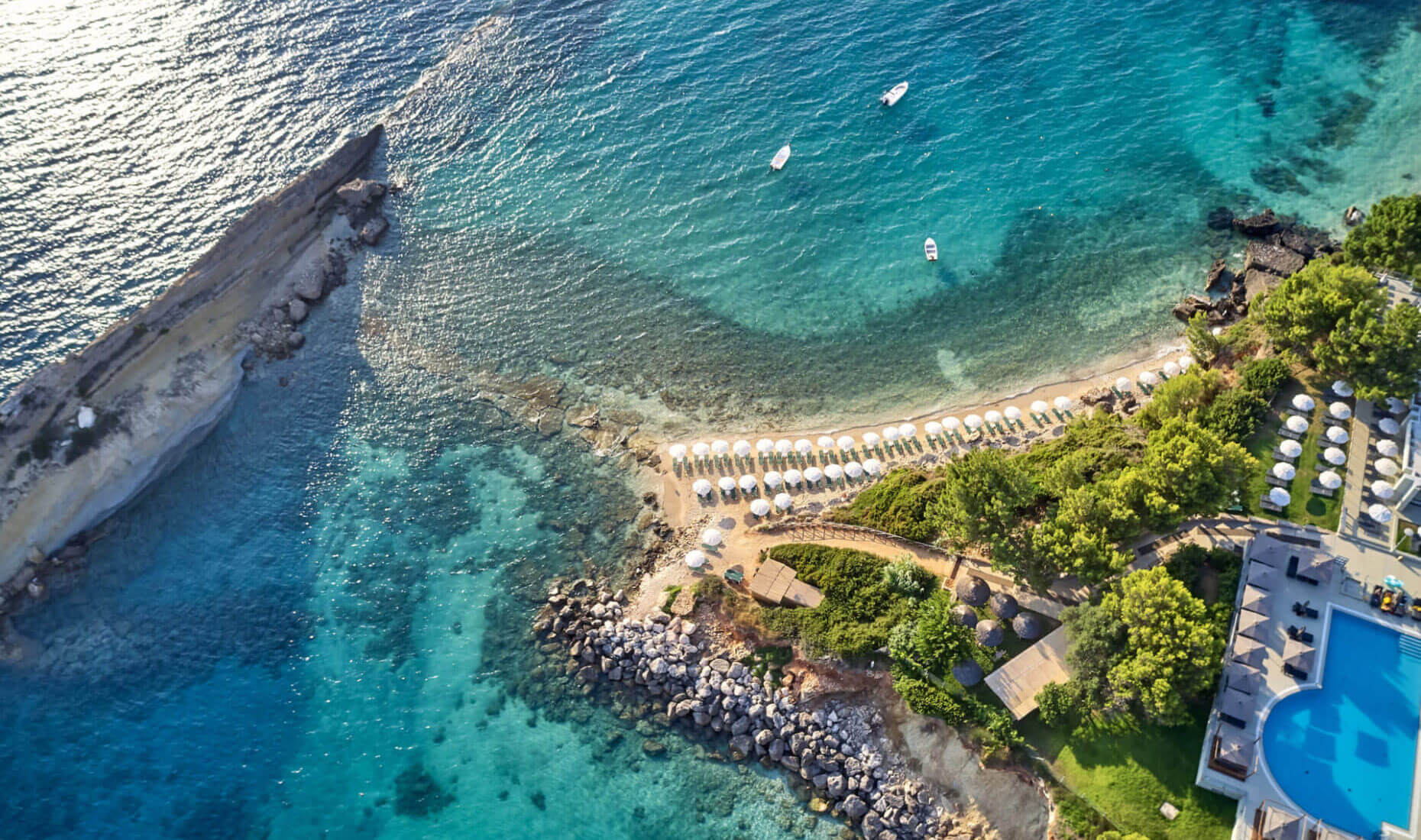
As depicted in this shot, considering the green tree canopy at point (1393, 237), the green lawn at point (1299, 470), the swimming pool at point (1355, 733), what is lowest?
the swimming pool at point (1355, 733)

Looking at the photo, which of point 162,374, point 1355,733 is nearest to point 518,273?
point 162,374

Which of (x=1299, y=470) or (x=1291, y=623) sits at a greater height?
(x=1299, y=470)

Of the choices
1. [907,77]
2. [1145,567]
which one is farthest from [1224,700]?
[907,77]

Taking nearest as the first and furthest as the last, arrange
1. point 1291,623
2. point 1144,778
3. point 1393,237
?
1. point 1144,778
2. point 1291,623
3. point 1393,237

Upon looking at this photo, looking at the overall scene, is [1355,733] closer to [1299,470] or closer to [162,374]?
[1299,470]

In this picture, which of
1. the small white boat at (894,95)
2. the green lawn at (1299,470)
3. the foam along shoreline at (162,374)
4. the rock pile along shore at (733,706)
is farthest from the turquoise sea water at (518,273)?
the green lawn at (1299,470)

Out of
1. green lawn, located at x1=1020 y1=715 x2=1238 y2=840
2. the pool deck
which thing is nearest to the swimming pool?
the pool deck

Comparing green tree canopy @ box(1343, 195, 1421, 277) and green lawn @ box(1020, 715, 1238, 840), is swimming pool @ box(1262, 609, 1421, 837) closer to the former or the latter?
green lawn @ box(1020, 715, 1238, 840)

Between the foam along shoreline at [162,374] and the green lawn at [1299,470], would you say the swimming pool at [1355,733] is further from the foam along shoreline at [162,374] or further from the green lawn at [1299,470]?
the foam along shoreline at [162,374]
